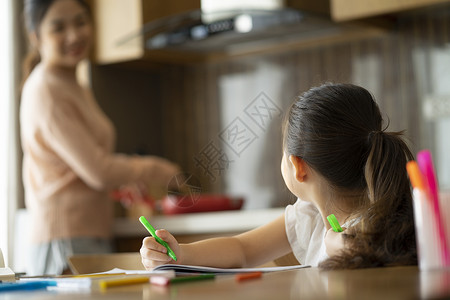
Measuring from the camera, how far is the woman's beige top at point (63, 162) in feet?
7.63

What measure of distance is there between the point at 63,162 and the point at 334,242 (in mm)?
1557

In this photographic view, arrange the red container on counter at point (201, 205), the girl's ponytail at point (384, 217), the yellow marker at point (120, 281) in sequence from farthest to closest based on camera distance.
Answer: the red container on counter at point (201, 205) < the girl's ponytail at point (384, 217) < the yellow marker at point (120, 281)

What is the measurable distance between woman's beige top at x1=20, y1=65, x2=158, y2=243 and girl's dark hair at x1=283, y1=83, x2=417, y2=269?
4.00 feet

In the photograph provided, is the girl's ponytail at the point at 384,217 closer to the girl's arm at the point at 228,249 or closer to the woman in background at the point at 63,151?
the girl's arm at the point at 228,249

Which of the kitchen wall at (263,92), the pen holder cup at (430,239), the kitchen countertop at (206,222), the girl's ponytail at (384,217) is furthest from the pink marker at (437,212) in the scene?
the kitchen wall at (263,92)

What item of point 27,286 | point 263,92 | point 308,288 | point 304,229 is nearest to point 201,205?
point 263,92

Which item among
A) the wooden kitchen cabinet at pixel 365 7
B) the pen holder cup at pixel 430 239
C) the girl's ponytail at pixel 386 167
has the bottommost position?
the pen holder cup at pixel 430 239

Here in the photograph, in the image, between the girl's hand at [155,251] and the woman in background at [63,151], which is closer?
the girl's hand at [155,251]

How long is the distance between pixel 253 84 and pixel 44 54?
1063 millimetres

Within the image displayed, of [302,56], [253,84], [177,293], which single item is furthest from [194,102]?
[177,293]

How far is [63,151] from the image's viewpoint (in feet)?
7.62

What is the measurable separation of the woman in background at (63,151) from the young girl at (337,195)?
1097 mm

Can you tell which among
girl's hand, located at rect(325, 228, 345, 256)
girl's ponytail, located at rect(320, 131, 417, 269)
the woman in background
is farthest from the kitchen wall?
girl's hand, located at rect(325, 228, 345, 256)

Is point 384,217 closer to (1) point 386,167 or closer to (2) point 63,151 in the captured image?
(1) point 386,167
